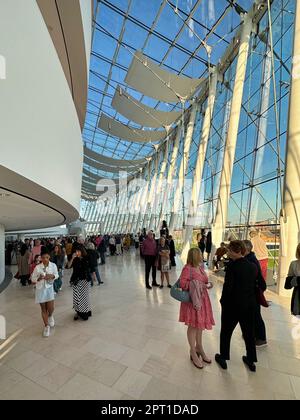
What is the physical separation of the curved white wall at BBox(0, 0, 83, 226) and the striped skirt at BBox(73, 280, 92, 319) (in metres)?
1.99

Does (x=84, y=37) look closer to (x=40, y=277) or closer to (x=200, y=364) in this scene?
(x=40, y=277)

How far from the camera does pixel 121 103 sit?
17766 mm

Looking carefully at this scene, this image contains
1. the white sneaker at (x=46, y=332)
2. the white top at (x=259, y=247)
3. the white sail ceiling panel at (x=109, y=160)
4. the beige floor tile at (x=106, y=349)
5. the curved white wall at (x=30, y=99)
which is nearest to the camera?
the curved white wall at (x=30, y=99)

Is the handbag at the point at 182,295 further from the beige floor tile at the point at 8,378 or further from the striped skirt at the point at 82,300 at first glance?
the striped skirt at the point at 82,300

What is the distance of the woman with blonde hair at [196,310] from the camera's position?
9.64 feet

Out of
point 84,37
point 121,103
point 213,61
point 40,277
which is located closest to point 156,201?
point 121,103

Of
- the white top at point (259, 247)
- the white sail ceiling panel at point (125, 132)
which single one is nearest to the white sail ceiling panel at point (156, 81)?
the white sail ceiling panel at point (125, 132)

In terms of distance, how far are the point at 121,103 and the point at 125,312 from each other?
1643cm

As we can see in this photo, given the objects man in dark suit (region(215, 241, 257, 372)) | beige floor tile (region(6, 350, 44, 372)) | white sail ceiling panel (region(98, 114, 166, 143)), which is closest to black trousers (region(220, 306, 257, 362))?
man in dark suit (region(215, 241, 257, 372))

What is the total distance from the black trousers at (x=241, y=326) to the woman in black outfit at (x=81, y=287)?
280 cm

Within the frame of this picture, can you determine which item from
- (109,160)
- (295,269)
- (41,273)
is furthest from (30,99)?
(109,160)

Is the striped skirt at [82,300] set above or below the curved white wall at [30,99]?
below

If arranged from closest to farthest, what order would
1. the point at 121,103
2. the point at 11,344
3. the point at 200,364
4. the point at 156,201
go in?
the point at 200,364
the point at 11,344
the point at 121,103
the point at 156,201

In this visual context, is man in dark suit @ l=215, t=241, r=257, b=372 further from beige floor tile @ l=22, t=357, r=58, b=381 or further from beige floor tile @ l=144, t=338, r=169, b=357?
beige floor tile @ l=22, t=357, r=58, b=381
